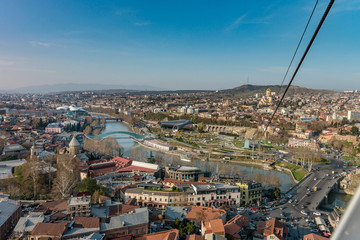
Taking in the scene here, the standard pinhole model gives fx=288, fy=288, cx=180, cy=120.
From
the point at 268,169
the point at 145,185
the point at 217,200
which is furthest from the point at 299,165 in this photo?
the point at 145,185

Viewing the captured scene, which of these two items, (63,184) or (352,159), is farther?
(352,159)

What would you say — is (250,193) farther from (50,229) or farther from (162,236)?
(50,229)

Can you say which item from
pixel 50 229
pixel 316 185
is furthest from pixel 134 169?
pixel 316 185

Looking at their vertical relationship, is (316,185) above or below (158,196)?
below

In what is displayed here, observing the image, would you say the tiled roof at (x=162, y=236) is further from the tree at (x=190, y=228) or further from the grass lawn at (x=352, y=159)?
the grass lawn at (x=352, y=159)

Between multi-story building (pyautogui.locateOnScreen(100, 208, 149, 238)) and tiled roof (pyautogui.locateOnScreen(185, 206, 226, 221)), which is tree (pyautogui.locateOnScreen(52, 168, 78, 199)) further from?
tiled roof (pyautogui.locateOnScreen(185, 206, 226, 221))

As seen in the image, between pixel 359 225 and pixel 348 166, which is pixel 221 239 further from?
pixel 348 166

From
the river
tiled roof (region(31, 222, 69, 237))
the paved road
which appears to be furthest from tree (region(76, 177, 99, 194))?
the paved road

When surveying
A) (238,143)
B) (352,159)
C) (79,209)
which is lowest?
(238,143)
